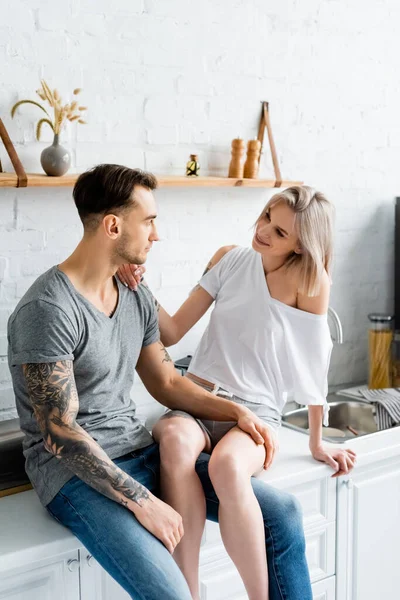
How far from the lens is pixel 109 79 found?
250cm

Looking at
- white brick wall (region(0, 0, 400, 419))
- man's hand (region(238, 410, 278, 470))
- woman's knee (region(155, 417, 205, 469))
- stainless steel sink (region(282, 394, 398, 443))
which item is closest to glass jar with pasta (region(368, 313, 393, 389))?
white brick wall (region(0, 0, 400, 419))

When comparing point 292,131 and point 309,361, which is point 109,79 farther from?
point 309,361

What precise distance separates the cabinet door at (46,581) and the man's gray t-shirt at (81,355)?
16 centimetres

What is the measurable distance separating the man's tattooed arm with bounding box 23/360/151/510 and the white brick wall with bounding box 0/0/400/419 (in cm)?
67

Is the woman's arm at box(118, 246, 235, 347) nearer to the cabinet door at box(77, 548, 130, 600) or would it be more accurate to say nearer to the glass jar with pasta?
the cabinet door at box(77, 548, 130, 600)

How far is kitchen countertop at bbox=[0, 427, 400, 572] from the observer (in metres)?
1.80

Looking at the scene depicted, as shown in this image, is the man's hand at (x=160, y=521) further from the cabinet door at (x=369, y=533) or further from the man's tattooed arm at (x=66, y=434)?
the cabinet door at (x=369, y=533)

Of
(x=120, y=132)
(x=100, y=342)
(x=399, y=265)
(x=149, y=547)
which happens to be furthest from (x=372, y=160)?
(x=149, y=547)

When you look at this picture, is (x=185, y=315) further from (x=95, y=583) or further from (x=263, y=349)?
(x=95, y=583)

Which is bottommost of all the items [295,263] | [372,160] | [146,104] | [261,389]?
[261,389]

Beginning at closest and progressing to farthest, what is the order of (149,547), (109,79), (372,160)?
(149,547)
(109,79)
(372,160)

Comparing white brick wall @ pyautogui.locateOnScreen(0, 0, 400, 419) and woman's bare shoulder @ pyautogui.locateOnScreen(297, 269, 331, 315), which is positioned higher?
white brick wall @ pyautogui.locateOnScreen(0, 0, 400, 419)

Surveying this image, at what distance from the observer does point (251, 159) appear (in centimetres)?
281

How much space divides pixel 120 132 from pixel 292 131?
0.81 m
